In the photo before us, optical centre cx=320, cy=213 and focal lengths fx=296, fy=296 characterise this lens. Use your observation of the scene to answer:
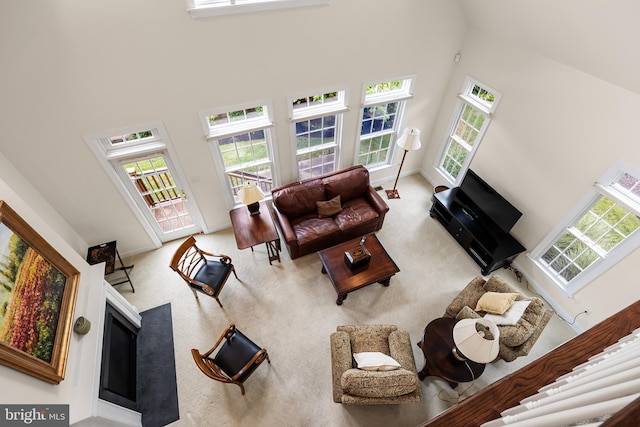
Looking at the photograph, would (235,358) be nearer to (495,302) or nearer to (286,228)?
(286,228)

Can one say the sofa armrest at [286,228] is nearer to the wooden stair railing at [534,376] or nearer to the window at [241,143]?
the window at [241,143]

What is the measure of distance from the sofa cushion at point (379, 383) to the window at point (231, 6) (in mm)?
3957

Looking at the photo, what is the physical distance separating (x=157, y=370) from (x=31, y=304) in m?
1.97

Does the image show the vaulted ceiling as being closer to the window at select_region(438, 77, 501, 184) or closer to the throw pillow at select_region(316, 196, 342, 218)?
the window at select_region(438, 77, 501, 184)

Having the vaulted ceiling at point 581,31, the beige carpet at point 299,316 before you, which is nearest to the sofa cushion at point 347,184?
the beige carpet at point 299,316

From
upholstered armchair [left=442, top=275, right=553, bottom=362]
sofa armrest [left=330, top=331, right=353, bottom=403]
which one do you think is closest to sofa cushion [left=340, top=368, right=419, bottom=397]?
sofa armrest [left=330, top=331, right=353, bottom=403]

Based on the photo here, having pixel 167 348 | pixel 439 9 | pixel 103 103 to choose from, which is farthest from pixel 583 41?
pixel 167 348

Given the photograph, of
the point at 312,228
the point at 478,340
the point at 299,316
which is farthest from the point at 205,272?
the point at 478,340

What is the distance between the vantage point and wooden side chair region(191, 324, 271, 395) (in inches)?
128

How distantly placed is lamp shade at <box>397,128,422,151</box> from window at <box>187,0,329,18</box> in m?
2.58

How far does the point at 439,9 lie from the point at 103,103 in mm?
4440

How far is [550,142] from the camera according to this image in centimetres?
388

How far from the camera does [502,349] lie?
3.41 meters

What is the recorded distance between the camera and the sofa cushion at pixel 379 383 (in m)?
2.86
